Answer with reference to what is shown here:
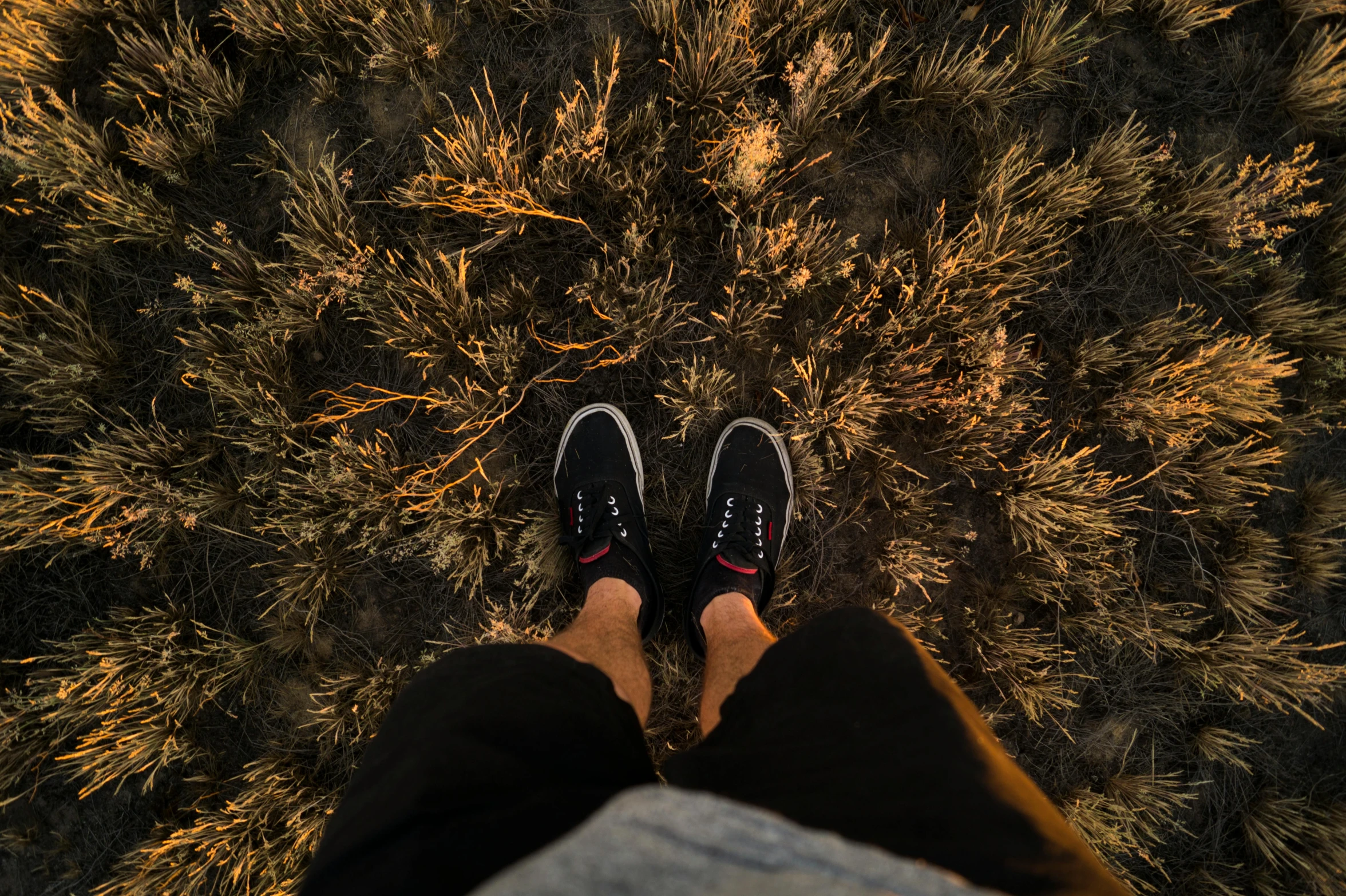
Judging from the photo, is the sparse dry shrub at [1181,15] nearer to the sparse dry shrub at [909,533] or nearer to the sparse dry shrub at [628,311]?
the sparse dry shrub at [909,533]

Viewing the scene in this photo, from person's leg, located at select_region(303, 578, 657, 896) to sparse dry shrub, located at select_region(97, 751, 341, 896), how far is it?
52.3 inches

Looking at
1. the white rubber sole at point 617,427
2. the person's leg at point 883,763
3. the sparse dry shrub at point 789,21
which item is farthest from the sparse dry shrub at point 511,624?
the sparse dry shrub at point 789,21

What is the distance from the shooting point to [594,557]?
2.19 m

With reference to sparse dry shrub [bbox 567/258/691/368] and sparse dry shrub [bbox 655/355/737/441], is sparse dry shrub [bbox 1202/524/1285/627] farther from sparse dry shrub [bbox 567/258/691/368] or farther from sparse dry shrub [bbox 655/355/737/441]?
sparse dry shrub [bbox 567/258/691/368]

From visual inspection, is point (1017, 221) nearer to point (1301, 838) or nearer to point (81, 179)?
A: point (1301, 838)

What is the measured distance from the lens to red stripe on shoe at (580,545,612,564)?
2189 mm

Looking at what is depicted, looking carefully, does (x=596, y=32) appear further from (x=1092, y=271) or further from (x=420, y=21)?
(x=1092, y=271)

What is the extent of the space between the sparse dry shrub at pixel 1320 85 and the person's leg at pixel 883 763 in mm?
2904

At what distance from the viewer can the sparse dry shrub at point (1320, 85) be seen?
227 centimetres

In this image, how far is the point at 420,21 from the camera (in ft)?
7.09

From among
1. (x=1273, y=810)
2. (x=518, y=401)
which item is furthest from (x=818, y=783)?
(x=1273, y=810)

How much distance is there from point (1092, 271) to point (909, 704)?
206 centimetres

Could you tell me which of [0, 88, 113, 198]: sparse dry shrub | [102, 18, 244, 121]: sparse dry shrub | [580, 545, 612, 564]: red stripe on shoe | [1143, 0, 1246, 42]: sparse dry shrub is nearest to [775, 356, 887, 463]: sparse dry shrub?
[580, 545, 612, 564]: red stripe on shoe

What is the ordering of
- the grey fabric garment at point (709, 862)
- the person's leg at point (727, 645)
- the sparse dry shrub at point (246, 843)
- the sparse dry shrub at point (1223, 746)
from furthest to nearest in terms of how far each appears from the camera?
the sparse dry shrub at point (1223, 746)
the sparse dry shrub at point (246, 843)
the person's leg at point (727, 645)
the grey fabric garment at point (709, 862)
